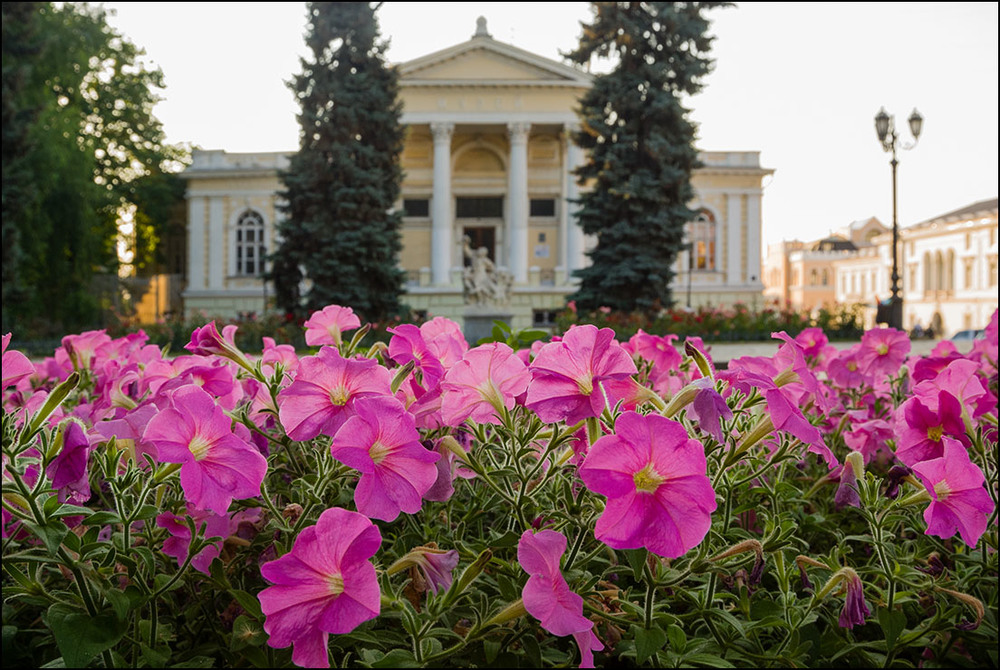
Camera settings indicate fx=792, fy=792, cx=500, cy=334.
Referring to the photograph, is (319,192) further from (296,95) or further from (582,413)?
(582,413)

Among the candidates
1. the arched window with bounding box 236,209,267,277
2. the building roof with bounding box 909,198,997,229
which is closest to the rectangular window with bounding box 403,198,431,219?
the arched window with bounding box 236,209,267,277

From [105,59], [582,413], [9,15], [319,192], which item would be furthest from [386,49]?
[582,413]

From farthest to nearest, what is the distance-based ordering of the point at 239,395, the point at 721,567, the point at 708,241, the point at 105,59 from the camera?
1. the point at 708,241
2. the point at 105,59
3. the point at 239,395
4. the point at 721,567

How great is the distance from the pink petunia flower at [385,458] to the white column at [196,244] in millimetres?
35869

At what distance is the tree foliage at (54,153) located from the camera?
1945 centimetres

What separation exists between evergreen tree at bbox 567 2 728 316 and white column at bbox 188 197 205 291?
21384mm

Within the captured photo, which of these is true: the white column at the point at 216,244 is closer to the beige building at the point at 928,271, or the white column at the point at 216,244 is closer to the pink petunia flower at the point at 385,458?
the beige building at the point at 928,271

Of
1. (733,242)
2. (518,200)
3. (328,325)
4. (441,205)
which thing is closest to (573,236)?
(518,200)

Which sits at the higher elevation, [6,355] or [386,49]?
[386,49]

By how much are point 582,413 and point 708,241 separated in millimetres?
35085

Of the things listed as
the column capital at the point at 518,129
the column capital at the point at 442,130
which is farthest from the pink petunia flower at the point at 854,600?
the column capital at the point at 442,130

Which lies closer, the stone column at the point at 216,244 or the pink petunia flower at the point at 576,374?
the pink petunia flower at the point at 576,374

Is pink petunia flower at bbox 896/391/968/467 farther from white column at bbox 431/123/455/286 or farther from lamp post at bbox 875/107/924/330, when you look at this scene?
white column at bbox 431/123/455/286

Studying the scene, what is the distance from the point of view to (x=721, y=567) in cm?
104
